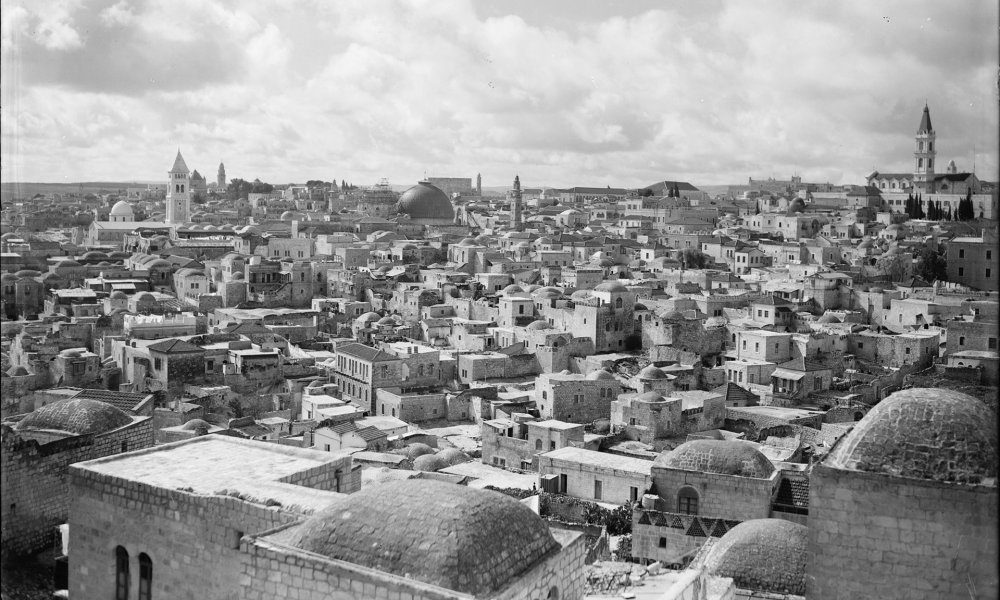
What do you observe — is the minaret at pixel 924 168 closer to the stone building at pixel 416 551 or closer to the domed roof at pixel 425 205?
the domed roof at pixel 425 205

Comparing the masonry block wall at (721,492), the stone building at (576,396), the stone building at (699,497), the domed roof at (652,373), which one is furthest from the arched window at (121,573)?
the domed roof at (652,373)

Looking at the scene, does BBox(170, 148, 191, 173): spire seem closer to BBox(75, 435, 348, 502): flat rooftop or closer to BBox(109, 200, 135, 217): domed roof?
BBox(109, 200, 135, 217): domed roof

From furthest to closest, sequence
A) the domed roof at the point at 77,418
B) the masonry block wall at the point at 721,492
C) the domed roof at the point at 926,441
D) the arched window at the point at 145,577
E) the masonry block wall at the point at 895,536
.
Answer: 1. the masonry block wall at the point at 721,492
2. the domed roof at the point at 77,418
3. the arched window at the point at 145,577
4. the domed roof at the point at 926,441
5. the masonry block wall at the point at 895,536

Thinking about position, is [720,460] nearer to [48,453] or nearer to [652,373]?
[48,453]

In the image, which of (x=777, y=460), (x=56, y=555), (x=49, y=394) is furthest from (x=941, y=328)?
(x=56, y=555)

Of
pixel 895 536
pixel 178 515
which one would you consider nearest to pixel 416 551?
pixel 178 515
